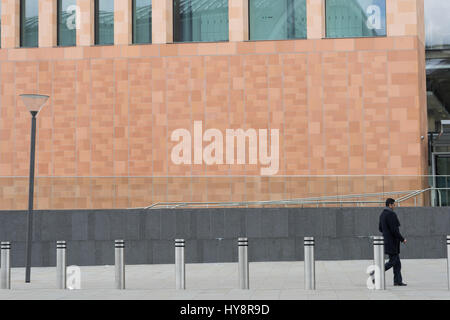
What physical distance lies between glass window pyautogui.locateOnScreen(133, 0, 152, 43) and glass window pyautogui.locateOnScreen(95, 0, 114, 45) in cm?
98

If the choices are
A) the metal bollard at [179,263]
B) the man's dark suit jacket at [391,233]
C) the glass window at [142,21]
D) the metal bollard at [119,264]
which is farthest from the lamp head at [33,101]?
the glass window at [142,21]

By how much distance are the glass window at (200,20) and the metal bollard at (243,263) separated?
56.8 ft

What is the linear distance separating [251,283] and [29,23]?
19.5 m

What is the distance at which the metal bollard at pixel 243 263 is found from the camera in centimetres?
1519

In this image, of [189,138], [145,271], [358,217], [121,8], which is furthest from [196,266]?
[121,8]

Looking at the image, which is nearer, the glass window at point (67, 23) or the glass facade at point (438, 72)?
the glass window at point (67, 23)

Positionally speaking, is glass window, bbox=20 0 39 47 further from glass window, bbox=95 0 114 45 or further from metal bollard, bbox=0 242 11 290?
metal bollard, bbox=0 242 11 290

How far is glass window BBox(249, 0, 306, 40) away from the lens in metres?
30.9

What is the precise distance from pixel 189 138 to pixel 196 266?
27.2 feet

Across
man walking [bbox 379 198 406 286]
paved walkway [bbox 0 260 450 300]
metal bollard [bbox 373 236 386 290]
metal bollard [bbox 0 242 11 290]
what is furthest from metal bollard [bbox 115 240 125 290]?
man walking [bbox 379 198 406 286]

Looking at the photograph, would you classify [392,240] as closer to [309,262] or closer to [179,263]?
[309,262]

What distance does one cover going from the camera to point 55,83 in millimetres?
31484

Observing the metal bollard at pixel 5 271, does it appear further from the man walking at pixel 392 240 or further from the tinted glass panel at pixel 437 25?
the tinted glass panel at pixel 437 25
